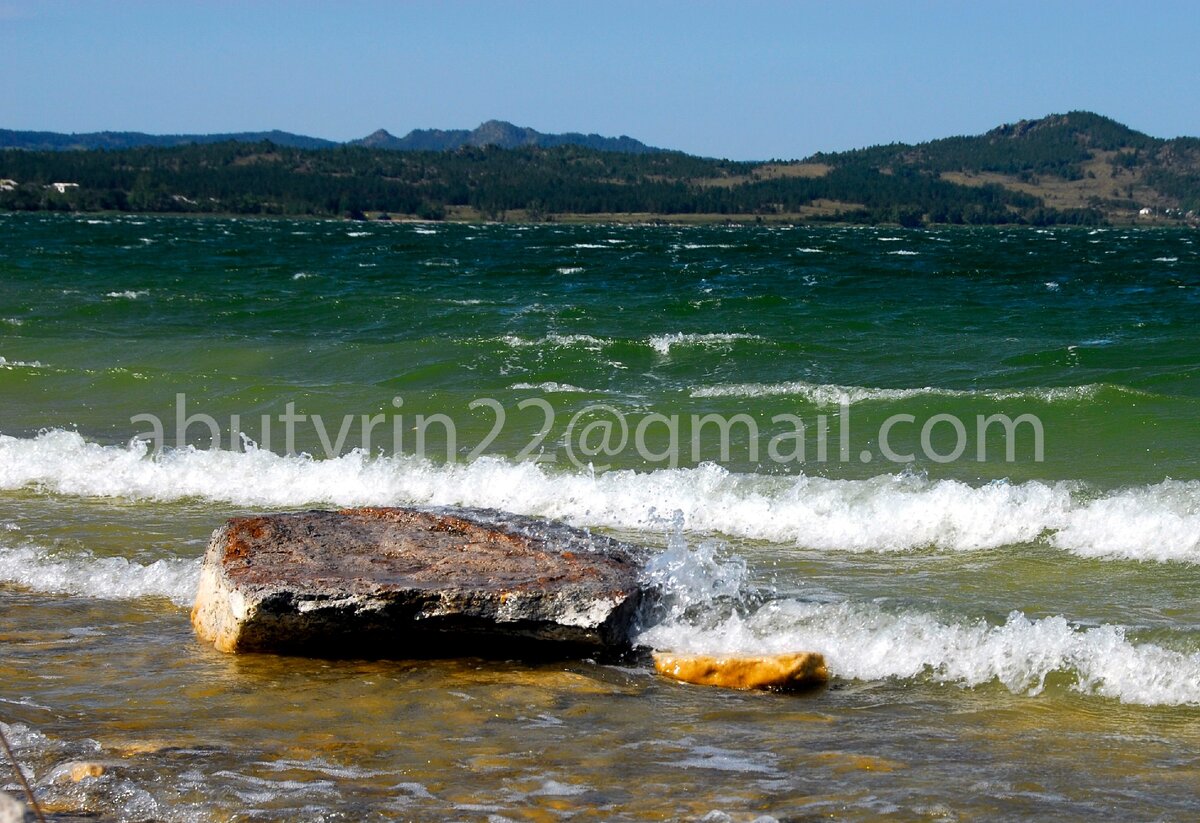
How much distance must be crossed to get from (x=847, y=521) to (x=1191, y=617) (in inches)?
111

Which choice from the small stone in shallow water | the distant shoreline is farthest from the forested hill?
the small stone in shallow water

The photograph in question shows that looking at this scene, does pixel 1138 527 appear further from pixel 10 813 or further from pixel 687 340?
pixel 687 340

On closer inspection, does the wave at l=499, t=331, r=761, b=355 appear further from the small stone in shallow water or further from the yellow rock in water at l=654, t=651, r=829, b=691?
the small stone in shallow water

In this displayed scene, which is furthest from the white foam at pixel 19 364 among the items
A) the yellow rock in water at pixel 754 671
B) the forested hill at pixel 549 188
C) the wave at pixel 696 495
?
the forested hill at pixel 549 188

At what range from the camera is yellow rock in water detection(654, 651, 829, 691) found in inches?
223

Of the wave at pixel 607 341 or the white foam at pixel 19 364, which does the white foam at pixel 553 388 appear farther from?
the white foam at pixel 19 364

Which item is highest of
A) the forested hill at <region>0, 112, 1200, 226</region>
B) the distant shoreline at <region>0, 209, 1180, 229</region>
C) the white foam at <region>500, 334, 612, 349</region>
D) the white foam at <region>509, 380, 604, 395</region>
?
the forested hill at <region>0, 112, 1200, 226</region>

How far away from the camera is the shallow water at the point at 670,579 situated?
14.7 feet

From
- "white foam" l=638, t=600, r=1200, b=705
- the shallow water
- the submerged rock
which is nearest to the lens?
the submerged rock

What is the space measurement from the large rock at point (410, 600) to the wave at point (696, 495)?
3.12 metres

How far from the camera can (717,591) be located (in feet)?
22.2

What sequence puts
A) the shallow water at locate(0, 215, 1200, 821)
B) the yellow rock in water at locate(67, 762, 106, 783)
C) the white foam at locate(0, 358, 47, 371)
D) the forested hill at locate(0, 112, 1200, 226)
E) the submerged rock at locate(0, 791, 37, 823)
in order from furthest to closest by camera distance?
1. the forested hill at locate(0, 112, 1200, 226)
2. the white foam at locate(0, 358, 47, 371)
3. the shallow water at locate(0, 215, 1200, 821)
4. the yellow rock in water at locate(67, 762, 106, 783)
5. the submerged rock at locate(0, 791, 37, 823)

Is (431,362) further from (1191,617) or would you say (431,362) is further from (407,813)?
(407,813)

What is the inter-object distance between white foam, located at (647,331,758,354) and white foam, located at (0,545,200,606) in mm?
12871
